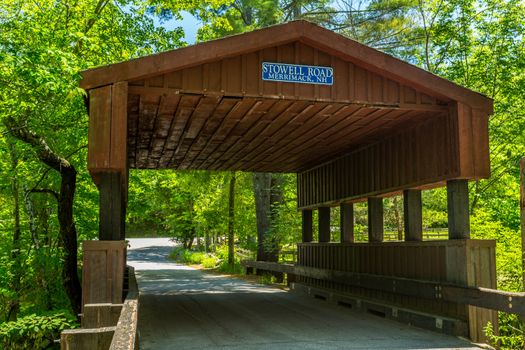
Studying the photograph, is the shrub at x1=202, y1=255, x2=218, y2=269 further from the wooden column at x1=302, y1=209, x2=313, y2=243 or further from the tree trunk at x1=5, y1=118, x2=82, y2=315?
the tree trunk at x1=5, y1=118, x2=82, y2=315

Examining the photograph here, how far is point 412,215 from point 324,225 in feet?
15.4

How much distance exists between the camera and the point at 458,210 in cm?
836

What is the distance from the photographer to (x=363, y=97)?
8.17 meters

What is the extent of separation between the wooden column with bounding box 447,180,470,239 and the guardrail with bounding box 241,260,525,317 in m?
0.85

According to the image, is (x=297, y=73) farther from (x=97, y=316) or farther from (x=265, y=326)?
(x=97, y=316)

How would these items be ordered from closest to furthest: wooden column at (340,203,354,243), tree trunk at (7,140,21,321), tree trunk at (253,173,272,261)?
tree trunk at (7,140,21,321)
wooden column at (340,203,354,243)
tree trunk at (253,173,272,261)

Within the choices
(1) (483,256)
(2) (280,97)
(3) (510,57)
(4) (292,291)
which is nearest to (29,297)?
(4) (292,291)

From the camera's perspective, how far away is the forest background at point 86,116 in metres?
9.43

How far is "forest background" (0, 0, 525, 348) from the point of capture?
943cm

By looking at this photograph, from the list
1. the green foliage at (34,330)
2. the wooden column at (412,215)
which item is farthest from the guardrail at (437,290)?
the green foliage at (34,330)

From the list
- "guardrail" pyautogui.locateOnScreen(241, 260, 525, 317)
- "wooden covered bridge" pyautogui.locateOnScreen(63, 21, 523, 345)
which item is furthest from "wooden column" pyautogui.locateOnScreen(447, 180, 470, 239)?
"guardrail" pyautogui.locateOnScreen(241, 260, 525, 317)

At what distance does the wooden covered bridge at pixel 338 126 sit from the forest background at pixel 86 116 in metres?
1.09

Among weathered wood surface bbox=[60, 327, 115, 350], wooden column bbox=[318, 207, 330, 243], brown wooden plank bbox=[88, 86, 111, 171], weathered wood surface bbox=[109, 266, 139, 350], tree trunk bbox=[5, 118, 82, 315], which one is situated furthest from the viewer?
wooden column bbox=[318, 207, 330, 243]

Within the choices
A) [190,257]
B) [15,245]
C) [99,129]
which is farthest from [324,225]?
[190,257]
